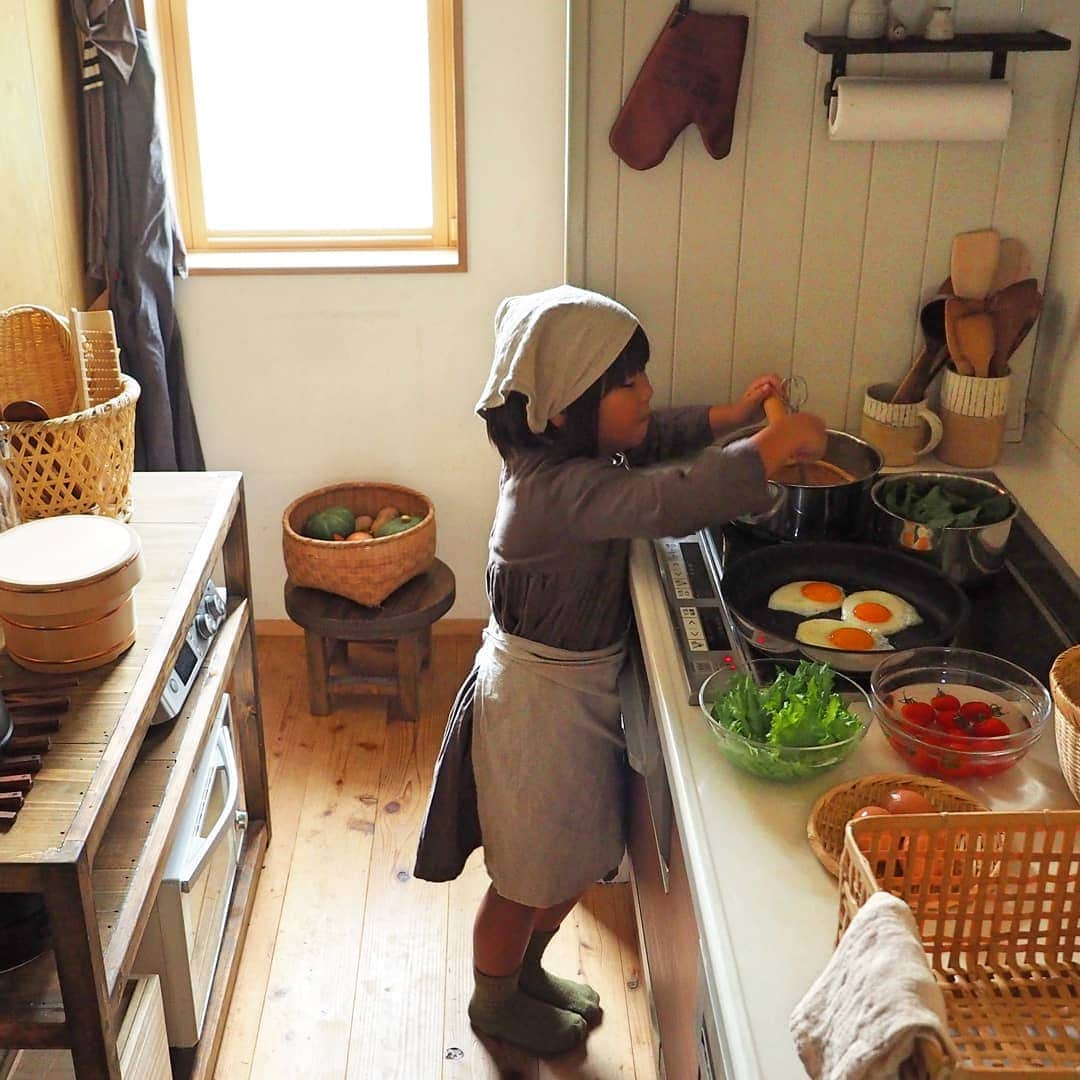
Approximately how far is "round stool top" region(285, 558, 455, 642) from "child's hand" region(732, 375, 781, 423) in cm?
114

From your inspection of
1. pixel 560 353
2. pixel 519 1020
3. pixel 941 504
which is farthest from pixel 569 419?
pixel 519 1020

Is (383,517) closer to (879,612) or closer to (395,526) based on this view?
(395,526)

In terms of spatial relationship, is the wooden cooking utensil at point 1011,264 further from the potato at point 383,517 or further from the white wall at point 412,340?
the potato at point 383,517

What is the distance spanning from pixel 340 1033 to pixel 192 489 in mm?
919

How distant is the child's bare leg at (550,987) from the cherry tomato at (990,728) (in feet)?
3.08

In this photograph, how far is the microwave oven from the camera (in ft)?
5.60

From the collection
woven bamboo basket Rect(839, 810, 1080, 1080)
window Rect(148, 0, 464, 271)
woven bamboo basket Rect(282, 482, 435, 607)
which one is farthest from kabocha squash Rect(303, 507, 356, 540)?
woven bamboo basket Rect(839, 810, 1080, 1080)

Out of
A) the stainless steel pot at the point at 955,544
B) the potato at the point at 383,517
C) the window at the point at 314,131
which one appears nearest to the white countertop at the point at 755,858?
the stainless steel pot at the point at 955,544

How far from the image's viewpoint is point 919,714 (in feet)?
4.13

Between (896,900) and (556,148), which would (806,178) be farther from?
(896,900)

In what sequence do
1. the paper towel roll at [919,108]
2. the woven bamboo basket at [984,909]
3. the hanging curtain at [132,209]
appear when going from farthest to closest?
the hanging curtain at [132,209], the paper towel roll at [919,108], the woven bamboo basket at [984,909]

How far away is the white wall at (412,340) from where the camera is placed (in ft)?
8.80

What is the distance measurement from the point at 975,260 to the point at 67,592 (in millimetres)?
1357

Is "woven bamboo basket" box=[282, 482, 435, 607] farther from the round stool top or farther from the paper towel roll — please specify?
the paper towel roll
